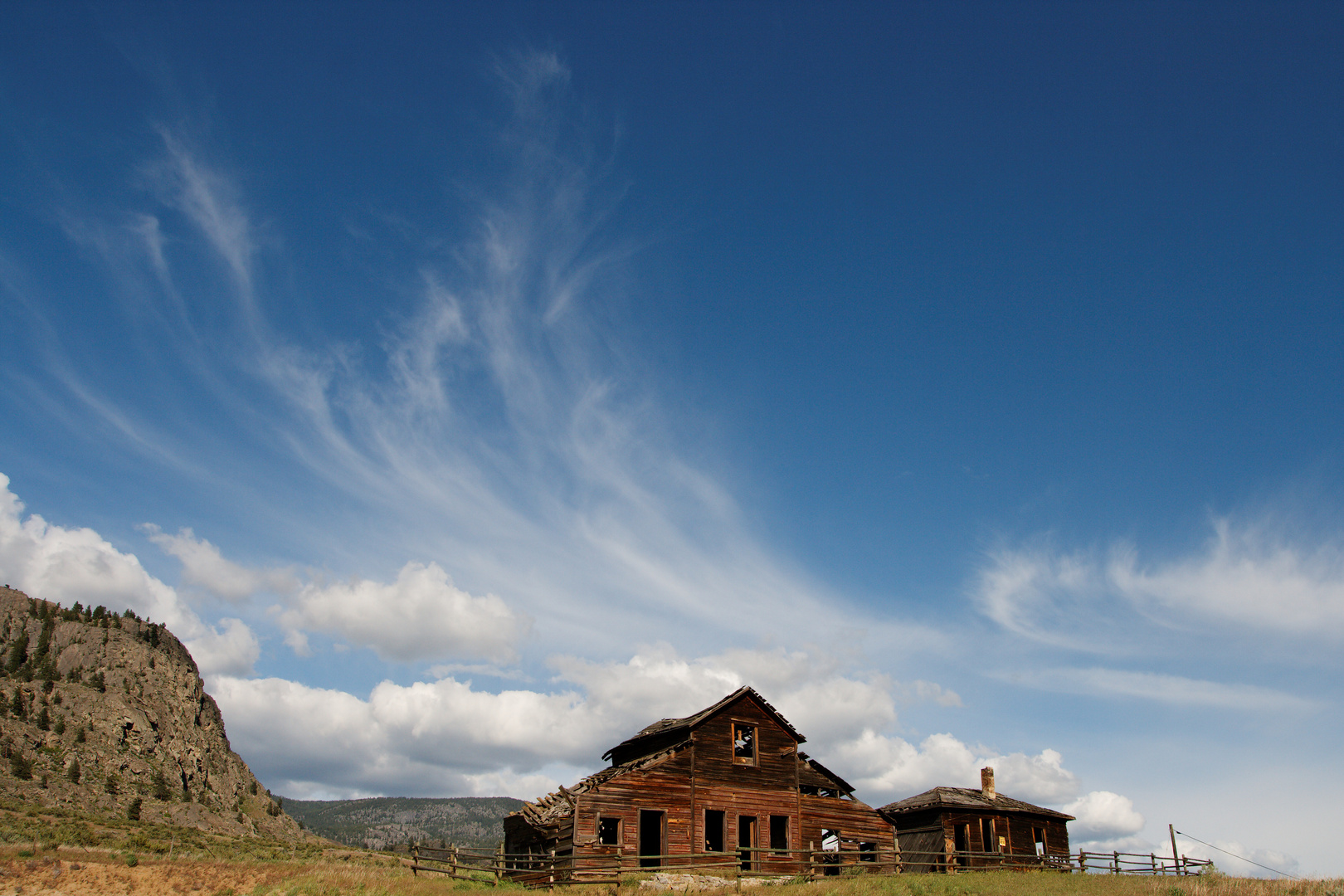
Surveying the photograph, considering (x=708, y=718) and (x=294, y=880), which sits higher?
(x=708, y=718)

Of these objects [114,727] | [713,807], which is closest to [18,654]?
[114,727]

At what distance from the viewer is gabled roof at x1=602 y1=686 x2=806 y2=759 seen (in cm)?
3503

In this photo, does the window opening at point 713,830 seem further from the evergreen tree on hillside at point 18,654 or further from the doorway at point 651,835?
the evergreen tree on hillside at point 18,654

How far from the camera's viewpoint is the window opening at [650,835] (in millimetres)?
31906

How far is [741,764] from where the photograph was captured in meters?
35.5

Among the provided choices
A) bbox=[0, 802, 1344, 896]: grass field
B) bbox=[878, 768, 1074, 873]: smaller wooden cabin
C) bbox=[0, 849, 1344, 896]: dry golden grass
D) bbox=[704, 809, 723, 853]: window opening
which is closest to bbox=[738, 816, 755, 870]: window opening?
bbox=[704, 809, 723, 853]: window opening

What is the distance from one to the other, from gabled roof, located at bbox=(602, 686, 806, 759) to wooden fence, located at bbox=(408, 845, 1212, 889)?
5.42 meters

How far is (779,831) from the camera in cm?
3612

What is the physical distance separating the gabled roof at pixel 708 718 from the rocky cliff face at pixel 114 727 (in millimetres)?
61108

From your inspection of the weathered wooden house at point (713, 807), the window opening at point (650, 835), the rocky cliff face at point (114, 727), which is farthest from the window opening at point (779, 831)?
the rocky cliff face at point (114, 727)

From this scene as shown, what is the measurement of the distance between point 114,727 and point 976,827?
9524cm

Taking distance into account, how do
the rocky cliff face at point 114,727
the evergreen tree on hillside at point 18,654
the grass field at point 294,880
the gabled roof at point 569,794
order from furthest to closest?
the evergreen tree on hillside at point 18,654 < the rocky cliff face at point 114,727 < the gabled roof at point 569,794 < the grass field at point 294,880

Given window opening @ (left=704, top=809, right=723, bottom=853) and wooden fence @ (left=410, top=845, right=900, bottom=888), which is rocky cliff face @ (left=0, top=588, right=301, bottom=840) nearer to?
wooden fence @ (left=410, top=845, right=900, bottom=888)

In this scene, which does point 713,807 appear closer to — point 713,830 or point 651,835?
point 713,830
